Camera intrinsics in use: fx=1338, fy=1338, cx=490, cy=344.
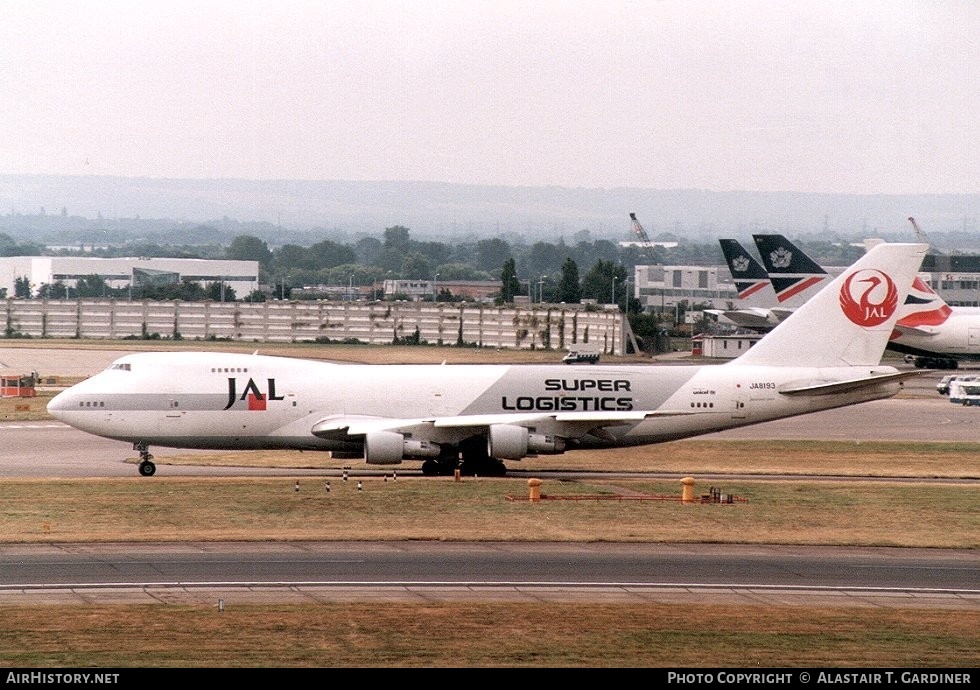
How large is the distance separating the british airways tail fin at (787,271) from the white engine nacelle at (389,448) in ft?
245

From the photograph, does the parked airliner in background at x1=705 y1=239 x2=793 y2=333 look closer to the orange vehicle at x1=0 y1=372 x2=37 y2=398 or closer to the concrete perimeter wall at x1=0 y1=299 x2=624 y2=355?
the concrete perimeter wall at x1=0 y1=299 x2=624 y2=355

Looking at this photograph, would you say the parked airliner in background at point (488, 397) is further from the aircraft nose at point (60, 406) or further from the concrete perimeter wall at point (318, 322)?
the concrete perimeter wall at point (318, 322)

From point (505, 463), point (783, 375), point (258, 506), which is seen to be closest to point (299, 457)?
point (505, 463)

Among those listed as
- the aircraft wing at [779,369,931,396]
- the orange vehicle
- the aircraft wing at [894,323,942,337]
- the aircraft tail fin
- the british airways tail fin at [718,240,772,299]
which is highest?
the british airways tail fin at [718,240,772,299]

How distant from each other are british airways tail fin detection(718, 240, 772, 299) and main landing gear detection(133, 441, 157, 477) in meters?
87.1

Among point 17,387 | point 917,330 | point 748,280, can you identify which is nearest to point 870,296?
point 917,330

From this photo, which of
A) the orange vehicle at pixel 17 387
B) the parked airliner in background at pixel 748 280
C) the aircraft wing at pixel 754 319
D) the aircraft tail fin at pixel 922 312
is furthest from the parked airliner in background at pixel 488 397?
the parked airliner in background at pixel 748 280

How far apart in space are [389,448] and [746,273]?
280ft

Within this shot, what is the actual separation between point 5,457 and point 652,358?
253 feet

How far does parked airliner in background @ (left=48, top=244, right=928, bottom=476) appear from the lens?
5241 cm

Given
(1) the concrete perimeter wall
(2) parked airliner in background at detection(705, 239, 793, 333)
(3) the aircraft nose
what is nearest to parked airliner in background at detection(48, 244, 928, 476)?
(3) the aircraft nose

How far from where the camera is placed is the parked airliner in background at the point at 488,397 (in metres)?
52.4

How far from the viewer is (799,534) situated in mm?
40719
